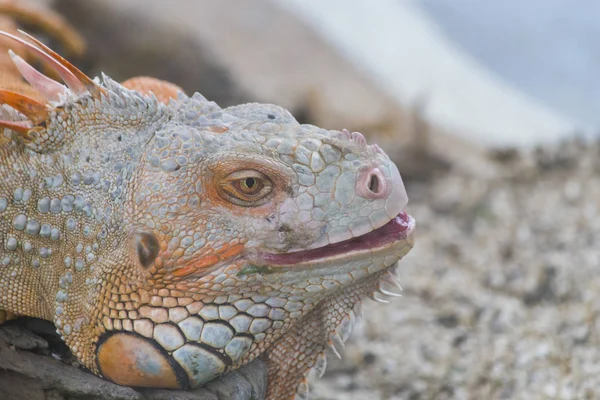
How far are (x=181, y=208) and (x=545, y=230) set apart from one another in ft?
17.7

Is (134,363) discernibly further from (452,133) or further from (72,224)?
(452,133)

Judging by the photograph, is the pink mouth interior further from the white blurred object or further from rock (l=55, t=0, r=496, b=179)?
the white blurred object

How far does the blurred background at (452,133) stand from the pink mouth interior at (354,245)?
2286 mm

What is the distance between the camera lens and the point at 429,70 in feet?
47.4

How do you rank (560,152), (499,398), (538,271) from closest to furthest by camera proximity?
(499,398), (538,271), (560,152)

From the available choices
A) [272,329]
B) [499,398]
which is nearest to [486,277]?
[499,398]

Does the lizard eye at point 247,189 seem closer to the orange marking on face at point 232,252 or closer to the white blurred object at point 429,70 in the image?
the orange marking on face at point 232,252

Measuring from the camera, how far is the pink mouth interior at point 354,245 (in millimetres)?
2361

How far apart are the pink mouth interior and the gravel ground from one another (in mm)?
2232

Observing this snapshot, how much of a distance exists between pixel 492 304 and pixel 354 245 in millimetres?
3493

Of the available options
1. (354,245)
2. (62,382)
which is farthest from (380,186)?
(62,382)

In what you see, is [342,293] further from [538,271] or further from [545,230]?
[545,230]

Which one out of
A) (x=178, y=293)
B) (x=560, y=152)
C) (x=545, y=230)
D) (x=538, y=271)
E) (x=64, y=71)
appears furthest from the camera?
(x=560, y=152)

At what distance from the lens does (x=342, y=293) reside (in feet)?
8.27
